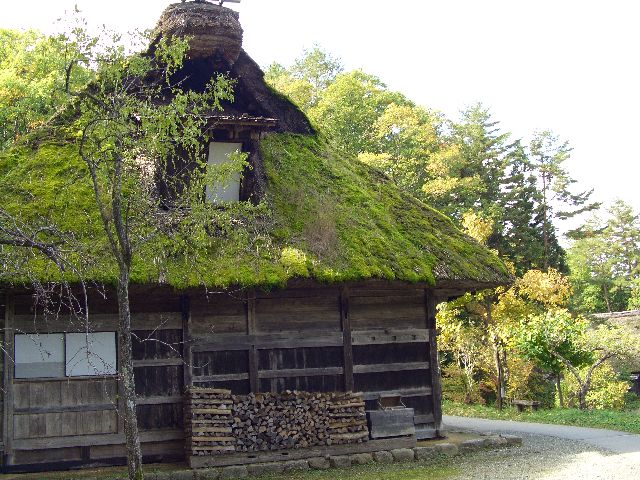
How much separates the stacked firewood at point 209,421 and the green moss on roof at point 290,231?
6.05 feet

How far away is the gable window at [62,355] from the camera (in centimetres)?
1187

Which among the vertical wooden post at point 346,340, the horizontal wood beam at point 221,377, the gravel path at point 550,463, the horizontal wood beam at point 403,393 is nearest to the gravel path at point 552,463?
the gravel path at point 550,463

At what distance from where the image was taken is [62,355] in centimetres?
1206

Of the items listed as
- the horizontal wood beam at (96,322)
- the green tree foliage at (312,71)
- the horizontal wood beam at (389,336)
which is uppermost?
the green tree foliage at (312,71)

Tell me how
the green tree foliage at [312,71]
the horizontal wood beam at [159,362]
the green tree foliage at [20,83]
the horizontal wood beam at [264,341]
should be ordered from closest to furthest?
1. the horizontal wood beam at [159,362]
2. the horizontal wood beam at [264,341]
3. the green tree foliage at [20,83]
4. the green tree foliage at [312,71]

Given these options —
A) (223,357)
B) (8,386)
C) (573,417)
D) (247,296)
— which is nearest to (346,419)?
(223,357)

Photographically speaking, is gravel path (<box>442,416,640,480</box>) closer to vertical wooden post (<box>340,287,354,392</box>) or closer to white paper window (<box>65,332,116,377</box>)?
vertical wooden post (<box>340,287,354,392</box>)

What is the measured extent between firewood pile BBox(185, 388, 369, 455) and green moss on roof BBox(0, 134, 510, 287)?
78.8 inches

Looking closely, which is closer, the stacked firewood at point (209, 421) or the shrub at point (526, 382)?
the stacked firewood at point (209, 421)

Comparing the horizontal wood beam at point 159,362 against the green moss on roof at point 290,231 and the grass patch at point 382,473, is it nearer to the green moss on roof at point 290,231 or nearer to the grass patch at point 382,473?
the green moss on roof at point 290,231

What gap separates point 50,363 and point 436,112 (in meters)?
37.0

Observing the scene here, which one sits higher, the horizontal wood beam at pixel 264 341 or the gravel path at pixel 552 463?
the horizontal wood beam at pixel 264 341

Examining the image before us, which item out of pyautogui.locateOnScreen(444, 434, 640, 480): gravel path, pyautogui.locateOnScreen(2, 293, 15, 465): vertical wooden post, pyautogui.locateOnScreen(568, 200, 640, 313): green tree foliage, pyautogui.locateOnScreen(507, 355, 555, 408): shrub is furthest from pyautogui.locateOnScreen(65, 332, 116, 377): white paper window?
pyautogui.locateOnScreen(568, 200, 640, 313): green tree foliage

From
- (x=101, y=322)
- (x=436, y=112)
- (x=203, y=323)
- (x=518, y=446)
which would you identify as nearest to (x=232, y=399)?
(x=203, y=323)
